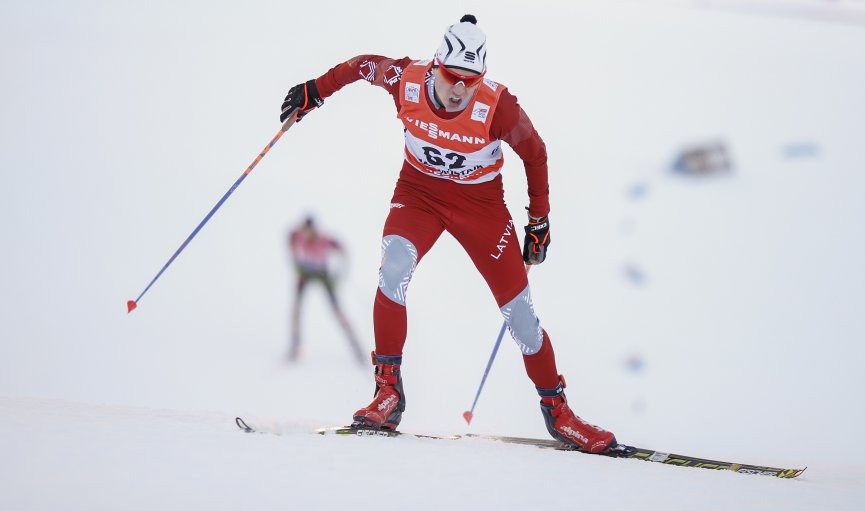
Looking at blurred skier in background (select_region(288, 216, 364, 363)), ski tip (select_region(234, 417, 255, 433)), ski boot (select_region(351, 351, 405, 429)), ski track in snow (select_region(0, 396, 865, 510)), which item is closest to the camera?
ski track in snow (select_region(0, 396, 865, 510))

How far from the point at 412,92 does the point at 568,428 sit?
145cm

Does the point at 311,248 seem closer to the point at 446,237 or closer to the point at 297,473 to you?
the point at 446,237

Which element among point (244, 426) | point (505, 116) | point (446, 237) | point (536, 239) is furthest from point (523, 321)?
point (446, 237)

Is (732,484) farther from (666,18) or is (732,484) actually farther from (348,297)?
(666,18)

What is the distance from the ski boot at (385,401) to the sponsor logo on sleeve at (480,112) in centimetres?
92

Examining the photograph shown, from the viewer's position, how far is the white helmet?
9.07 ft

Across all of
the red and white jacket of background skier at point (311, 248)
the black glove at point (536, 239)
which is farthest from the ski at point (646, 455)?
the red and white jacket of background skier at point (311, 248)

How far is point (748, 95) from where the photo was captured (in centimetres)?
524

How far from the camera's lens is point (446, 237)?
5008mm

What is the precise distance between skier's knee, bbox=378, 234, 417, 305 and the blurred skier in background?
157 cm

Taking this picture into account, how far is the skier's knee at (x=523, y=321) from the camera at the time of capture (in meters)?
3.18

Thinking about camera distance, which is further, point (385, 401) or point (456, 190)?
point (456, 190)

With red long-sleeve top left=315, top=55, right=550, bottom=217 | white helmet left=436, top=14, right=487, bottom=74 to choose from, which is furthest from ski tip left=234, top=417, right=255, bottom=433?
white helmet left=436, top=14, right=487, bottom=74

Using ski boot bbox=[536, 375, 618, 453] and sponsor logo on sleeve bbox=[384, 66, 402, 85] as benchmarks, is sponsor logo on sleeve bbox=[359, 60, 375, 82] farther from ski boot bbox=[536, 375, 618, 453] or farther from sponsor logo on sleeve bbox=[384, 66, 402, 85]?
ski boot bbox=[536, 375, 618, 453]
